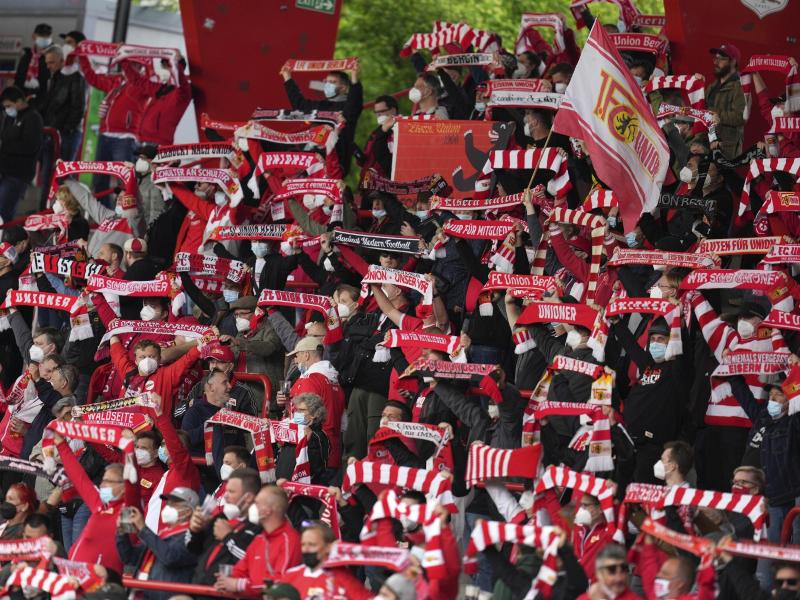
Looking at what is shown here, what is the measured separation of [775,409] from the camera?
13.5 meters

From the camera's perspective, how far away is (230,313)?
1700 centimetres

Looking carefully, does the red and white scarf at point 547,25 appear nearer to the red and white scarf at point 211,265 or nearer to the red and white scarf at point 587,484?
the red and white scarf at point 211,265

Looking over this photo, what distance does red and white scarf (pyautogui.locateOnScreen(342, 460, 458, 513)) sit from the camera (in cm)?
1279

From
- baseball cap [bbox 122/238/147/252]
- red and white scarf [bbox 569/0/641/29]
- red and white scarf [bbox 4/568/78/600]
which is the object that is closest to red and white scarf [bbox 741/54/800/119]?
red and white scarf [bbox 569/0/641/29]

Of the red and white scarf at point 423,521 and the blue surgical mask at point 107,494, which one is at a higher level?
the red and white scarf at point 423,521

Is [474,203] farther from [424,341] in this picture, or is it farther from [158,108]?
[158,108]

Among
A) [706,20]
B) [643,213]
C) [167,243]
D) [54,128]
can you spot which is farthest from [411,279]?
[54,128]

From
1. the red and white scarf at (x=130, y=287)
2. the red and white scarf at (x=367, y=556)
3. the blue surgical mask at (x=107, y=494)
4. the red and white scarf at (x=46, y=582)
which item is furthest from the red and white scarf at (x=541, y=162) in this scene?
the red and white scarf at (x=46, y=582)

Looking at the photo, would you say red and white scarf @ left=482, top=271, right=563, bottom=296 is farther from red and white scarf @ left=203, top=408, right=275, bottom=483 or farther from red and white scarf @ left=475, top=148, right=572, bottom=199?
red and white scarf @ left=203, top=408, right=275, bottom=483

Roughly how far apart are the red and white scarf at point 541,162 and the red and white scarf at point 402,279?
1.91 metres

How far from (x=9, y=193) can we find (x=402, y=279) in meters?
7.04

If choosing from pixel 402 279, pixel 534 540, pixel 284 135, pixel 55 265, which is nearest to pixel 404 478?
pixel 534 540

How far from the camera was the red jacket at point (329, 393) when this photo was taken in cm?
1493

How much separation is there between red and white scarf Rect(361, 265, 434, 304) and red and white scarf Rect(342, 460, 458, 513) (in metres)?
2.86
